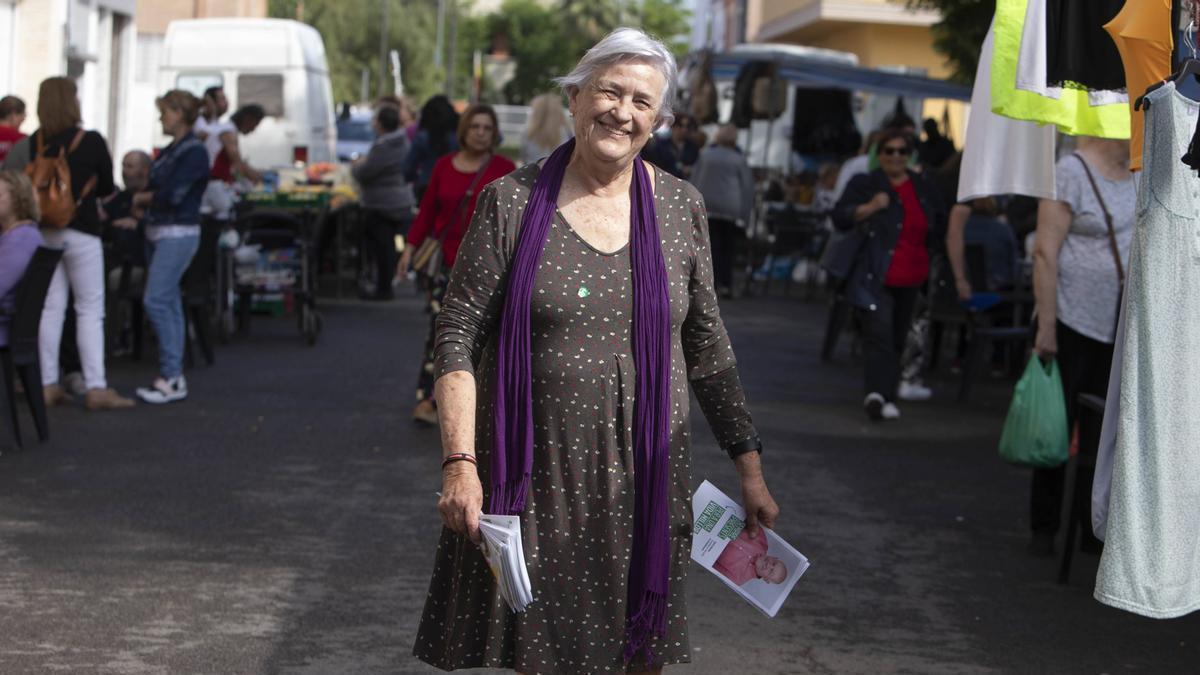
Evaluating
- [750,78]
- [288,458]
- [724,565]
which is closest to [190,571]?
[288,458]

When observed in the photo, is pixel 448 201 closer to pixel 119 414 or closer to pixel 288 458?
pixel 288 458

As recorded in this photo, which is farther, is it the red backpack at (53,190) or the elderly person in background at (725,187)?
the elderly person in background at (725,187)

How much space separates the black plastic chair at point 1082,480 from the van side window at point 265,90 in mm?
19468

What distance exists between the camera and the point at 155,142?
27031mm

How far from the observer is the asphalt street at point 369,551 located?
6.33 metres

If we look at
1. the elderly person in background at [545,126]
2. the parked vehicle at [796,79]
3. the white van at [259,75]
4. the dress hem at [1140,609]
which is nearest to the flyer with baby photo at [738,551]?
the dress hem at [1140,609]

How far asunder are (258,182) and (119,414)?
676cm

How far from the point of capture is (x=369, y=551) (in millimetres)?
→ 7703

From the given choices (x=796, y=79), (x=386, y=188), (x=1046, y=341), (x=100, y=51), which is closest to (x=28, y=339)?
(x=1046, y=341)

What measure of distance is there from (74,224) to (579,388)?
7565mm

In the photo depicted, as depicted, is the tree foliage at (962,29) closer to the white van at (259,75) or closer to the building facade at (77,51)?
the white van at (259,75)

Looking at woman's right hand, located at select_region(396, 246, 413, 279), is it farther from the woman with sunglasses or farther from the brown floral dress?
the brown floral dress

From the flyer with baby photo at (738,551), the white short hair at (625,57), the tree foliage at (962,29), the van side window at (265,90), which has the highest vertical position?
the tree foliage at (962,29)

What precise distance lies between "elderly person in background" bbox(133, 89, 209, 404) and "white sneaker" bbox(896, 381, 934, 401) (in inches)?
198
